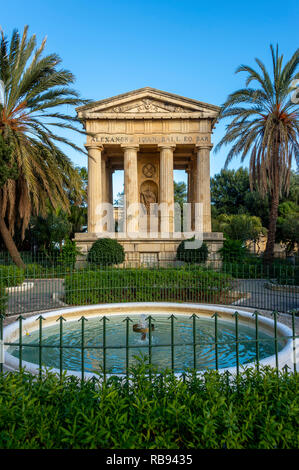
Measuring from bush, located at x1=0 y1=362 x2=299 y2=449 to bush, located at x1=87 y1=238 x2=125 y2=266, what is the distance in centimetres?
1458

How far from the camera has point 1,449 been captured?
7.29ft

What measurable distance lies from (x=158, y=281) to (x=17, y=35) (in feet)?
35.5

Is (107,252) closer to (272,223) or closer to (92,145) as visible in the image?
(92,145)

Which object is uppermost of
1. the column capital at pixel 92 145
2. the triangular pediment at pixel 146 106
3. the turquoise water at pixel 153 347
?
the triangular pediment at pixel 146 106

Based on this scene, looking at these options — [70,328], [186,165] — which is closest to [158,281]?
[70,328]

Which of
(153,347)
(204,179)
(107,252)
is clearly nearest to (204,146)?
(204,179)

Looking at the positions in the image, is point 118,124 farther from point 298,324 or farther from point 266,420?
point 266,420

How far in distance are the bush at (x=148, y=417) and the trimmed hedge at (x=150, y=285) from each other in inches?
279

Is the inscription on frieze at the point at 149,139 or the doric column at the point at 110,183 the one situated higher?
the inscription on frieze at the point at 149,139

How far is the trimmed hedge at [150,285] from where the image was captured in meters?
10.1

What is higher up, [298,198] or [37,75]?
[37,75]

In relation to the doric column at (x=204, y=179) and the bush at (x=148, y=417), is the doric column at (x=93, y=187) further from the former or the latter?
the bush at (x=148, y=417)

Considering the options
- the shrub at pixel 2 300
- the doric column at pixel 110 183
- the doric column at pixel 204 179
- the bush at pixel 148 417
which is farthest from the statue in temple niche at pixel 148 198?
the bush at pixel 148 417

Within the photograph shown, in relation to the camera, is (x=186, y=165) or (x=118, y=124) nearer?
(x=118, y=124)
